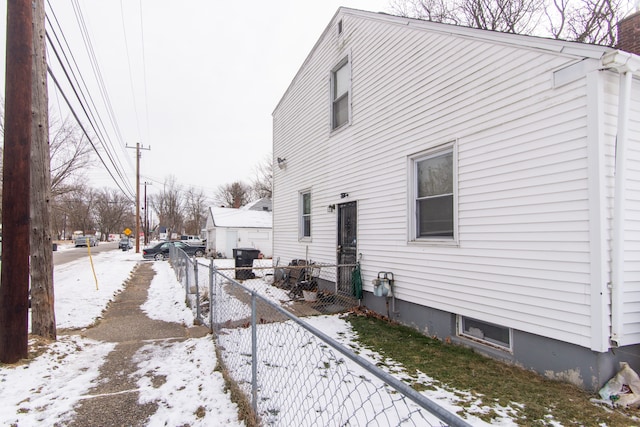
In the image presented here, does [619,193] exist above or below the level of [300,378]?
above

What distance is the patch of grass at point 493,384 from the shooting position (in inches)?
115

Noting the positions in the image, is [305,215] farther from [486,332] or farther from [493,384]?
[493,384]

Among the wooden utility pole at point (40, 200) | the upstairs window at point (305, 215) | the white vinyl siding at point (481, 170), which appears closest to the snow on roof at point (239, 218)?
the upstairs window at point (305, 215)

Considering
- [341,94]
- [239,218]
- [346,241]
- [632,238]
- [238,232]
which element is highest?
[341,94]

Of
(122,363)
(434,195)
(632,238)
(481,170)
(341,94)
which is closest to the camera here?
(632,238)

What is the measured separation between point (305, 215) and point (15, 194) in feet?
21.8

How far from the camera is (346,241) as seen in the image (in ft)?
25.6

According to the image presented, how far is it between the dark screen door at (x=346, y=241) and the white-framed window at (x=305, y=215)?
192cm

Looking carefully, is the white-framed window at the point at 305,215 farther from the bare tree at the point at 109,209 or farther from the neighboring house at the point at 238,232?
the bare tree at the point at 109,209

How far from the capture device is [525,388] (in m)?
3.46

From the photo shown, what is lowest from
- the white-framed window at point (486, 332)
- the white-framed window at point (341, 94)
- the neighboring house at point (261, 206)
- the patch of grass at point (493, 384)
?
the patch of grass at point (493, 384)

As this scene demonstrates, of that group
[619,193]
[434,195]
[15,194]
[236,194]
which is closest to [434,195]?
[434,195]

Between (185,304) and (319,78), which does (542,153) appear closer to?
(319,78)

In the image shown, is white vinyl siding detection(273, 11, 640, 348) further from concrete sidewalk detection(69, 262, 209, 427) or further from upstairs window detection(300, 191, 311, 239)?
concrete sidewalk detection(69, 262, 209, 427)
